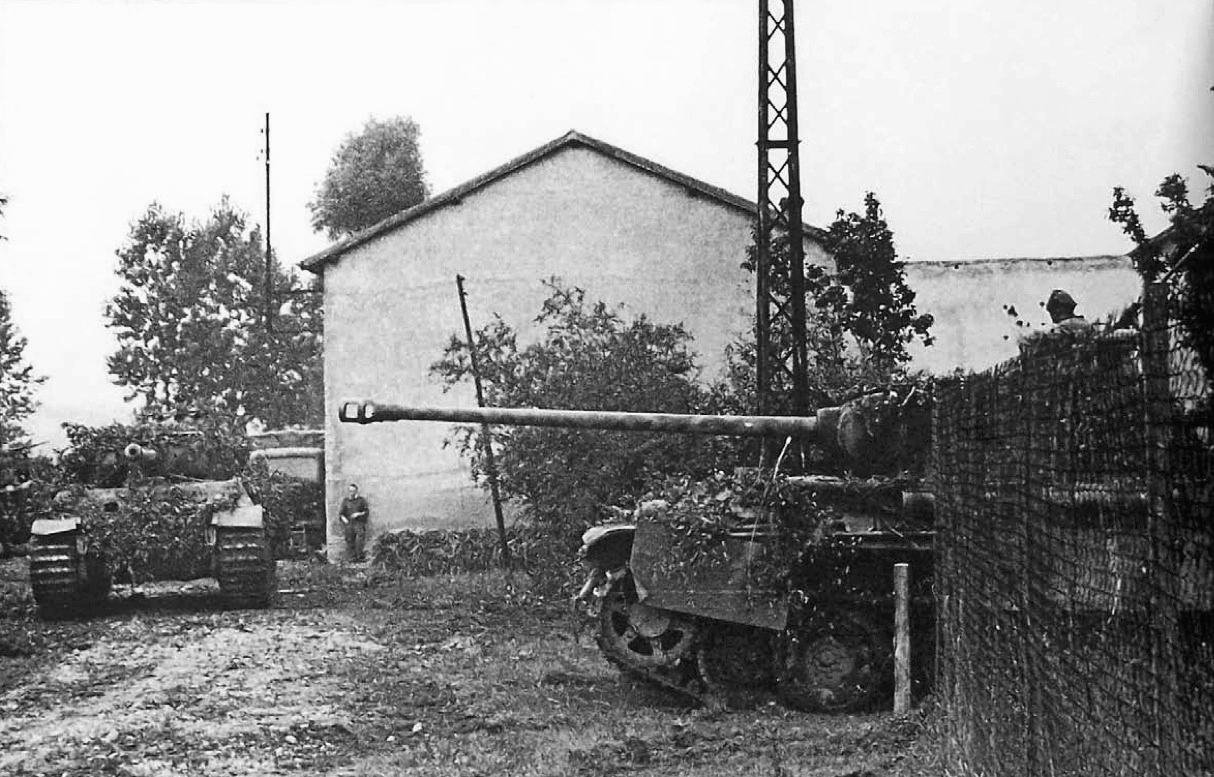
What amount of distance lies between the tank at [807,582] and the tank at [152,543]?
6.64 meters

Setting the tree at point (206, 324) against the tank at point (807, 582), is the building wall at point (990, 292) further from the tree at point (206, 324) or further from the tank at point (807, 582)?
the tree at point (206, 324)

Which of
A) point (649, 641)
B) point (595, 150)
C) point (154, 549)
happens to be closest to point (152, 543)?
point (154, 549)

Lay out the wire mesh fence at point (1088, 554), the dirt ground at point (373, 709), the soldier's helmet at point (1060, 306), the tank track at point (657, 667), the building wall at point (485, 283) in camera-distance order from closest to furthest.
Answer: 1. the wire mesh fence at point (1088, 554)
2. the dirt ground at point (373, 709)
3. the soldier's helmet at point (1060, 306)
4. the tank track at point (657, 667)
5. the building wall at point (485, 283)

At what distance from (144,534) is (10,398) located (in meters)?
12.5

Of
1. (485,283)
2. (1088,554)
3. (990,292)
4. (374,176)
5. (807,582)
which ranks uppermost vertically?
(374,176)

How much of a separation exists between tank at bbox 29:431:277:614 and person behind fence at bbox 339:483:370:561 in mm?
6565

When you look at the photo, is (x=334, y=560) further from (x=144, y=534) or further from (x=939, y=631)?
(x=939, y=631)

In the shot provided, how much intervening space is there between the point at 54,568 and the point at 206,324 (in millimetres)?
34352

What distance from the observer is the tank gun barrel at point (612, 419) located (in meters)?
9.41

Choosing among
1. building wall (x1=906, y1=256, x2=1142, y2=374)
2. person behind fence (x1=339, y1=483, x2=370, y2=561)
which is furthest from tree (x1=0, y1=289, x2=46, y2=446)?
building wall (x1=906, y1=256, x2=1142, y2=374)

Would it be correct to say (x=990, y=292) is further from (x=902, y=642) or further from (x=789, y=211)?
(x=902, y=642)

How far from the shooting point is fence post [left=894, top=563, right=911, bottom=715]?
7.89 meters

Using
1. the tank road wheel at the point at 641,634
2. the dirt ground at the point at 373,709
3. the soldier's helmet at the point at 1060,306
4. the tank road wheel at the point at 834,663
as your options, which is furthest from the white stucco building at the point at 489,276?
the tank road wheel at the point at 834,663

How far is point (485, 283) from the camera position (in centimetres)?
2166
